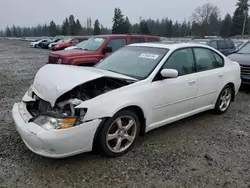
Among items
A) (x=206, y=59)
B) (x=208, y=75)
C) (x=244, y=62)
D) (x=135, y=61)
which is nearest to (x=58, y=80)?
(x=135, y=61)

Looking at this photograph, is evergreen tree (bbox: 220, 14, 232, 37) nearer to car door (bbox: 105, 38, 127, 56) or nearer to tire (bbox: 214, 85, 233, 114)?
car door (bbox: 105, 38, 127, 56)

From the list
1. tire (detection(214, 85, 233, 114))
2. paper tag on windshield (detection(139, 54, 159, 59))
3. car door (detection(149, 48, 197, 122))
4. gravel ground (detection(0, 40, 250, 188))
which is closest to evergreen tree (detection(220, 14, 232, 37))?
tire (detection(214, 85, 233, 114))

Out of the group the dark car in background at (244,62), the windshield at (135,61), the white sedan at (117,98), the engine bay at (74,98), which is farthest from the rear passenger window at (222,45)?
the engine bay at (74,98)

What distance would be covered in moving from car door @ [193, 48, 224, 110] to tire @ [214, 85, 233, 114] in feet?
0.74

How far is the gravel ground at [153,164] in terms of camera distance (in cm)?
279

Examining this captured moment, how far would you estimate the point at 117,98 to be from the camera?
3.12m

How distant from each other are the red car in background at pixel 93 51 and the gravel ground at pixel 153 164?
3.50m

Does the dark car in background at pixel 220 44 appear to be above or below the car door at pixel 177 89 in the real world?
above

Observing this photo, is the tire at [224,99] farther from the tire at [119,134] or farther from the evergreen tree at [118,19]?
the evergreen tree at [118,19]

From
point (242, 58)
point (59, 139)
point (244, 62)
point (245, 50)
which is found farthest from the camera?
point (245, 50)

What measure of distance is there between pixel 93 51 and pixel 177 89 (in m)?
4.61

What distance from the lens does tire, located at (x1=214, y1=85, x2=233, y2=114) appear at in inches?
193

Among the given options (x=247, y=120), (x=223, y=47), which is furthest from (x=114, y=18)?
(x=247, y=120)

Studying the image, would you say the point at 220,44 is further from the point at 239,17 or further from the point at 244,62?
the point at 239,17
